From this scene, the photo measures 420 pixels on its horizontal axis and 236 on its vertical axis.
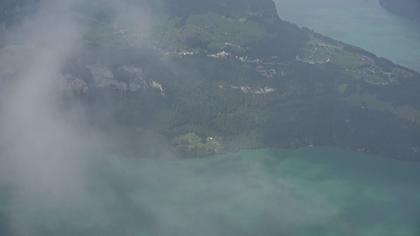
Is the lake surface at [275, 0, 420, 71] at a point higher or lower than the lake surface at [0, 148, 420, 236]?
lower

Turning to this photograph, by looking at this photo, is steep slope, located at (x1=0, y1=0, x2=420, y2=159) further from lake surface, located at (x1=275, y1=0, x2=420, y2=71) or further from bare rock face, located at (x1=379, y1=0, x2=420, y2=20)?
bare rock face, located at (x1=379, y1=0, x2=420, y2=20)

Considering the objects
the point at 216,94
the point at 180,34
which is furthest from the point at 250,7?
the point at 216,94

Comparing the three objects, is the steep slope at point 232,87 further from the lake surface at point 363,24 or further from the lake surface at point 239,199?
the lake surface at point 363,24

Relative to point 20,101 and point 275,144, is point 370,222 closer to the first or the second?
point 275,144

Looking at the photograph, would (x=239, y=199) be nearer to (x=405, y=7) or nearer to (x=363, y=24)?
(x=363, y=24)

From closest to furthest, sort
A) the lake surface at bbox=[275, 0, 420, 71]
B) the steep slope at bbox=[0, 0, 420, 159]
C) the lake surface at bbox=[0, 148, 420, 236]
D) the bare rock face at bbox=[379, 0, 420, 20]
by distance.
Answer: the lake surface at bbox=[0, 148, 420, 236]
the steep slope at bbox=[0, 0, 420, 159]
the lake surface at bbox=[275, 0, 420, 71]
the bare rock face at bbox=[379, 0, 420, 20]

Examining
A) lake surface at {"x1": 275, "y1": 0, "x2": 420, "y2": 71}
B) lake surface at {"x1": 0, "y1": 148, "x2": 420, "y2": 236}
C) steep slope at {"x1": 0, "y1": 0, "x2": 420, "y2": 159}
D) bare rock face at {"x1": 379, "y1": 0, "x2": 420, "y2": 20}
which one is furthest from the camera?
bare rock face at {"x1": 379, "y1": 0, "x2": 420, "y2": 20}

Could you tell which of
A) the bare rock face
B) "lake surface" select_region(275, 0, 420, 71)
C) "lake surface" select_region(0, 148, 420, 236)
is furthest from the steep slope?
the bare rock face
